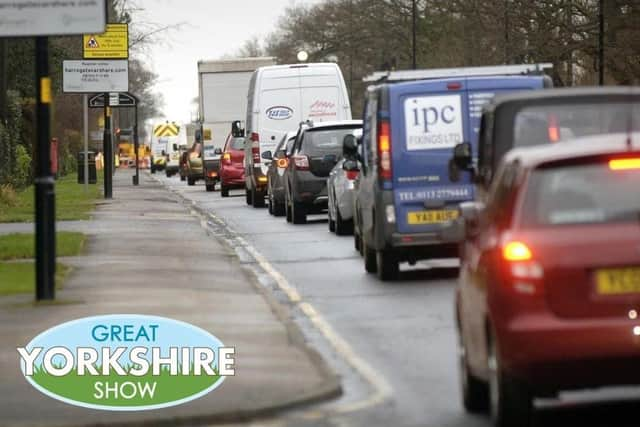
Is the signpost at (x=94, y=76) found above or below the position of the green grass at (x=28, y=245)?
above

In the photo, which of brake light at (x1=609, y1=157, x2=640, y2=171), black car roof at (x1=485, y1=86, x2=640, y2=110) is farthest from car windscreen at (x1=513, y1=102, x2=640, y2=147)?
brake light at (x1=609, y1=157, x2=640, y2=171)

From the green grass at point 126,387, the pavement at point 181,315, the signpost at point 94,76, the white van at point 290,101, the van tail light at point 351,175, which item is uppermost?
the signpost at point 94,76

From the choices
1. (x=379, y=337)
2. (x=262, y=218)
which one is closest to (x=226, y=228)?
(x=262, y=218)

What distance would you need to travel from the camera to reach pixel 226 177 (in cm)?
5072

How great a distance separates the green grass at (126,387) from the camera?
1154 centimetres

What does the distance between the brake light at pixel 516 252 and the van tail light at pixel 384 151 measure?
10.6 m

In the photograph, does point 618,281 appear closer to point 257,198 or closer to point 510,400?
point 510,400

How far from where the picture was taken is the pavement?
10953 mm

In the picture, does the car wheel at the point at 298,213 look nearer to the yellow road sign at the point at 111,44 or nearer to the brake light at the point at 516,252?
the yellow road sign at the point at 111,44

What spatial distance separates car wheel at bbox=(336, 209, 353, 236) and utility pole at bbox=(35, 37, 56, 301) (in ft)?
36.3

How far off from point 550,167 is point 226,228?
904 inches

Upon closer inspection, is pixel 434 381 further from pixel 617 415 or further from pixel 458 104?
pixel 458 104

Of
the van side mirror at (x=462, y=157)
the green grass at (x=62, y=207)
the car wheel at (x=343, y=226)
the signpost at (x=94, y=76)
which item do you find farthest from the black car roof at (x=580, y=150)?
the signpost at (x=94, y=76)

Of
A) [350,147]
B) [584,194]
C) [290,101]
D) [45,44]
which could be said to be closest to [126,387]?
[584,194]
